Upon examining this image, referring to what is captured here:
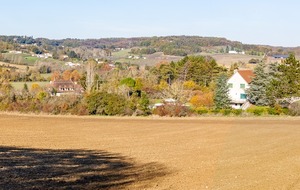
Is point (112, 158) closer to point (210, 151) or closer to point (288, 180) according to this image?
point (210, 151)

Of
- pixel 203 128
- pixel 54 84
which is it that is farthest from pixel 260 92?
pixel 54 84

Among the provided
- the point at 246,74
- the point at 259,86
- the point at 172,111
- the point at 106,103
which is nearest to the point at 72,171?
the point at 106,103

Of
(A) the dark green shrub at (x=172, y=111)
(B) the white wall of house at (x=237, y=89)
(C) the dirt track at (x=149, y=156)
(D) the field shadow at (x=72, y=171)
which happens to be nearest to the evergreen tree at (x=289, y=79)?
(B) the white wall of house at (x=237, y=89)

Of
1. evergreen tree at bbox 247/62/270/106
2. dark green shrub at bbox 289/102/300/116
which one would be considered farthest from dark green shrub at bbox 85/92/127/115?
evergreen tree at bbox 247/62/270/106

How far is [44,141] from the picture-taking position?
2936 cm

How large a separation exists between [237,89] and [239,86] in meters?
0.62

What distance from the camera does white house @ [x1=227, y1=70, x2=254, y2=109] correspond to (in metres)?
73.8

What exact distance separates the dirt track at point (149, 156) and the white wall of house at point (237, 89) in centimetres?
3244

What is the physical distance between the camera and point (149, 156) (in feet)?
74.0

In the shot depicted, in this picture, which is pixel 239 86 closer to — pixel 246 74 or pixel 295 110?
pixel 246 74

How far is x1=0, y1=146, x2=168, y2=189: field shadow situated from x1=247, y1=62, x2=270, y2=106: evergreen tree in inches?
1802

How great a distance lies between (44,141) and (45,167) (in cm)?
1257

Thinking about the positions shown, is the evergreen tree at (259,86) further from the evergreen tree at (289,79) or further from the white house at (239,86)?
the white house at (239,86)

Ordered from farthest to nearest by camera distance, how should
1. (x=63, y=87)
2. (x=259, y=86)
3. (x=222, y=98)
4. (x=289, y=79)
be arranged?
(x=63, y=87) < (x=259, y=86) < (x=222, y=98) < (x=289, y=79)
